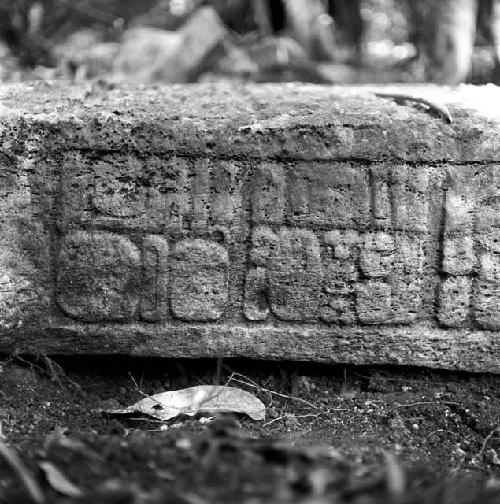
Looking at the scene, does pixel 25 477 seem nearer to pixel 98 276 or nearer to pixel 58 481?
pixel 58 481

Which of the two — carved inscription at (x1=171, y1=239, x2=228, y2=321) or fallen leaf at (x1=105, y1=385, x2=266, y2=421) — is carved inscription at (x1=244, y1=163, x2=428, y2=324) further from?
fallen leaf at (x1=105, y1=385, x2=266, y2=421)

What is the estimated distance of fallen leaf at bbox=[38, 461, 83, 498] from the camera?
1.23 metres

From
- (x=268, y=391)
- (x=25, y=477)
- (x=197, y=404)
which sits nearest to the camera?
(x=25, y=477)

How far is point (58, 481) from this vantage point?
1.27 m

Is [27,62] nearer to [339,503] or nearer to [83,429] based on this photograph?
[83,429]

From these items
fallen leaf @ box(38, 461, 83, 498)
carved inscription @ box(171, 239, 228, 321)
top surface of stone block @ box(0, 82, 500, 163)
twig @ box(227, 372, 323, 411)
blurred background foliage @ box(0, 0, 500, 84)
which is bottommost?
twig @ box(227, 372, 323, 411)

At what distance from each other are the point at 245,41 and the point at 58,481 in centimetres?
463

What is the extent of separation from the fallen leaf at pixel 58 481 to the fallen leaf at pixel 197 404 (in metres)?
0.79

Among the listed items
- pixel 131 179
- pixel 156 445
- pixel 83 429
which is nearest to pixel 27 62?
pixel 131 179

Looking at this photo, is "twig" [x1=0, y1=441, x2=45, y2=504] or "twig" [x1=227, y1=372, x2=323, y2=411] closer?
"twig" [x1=0, y1=441, x2=45, y2=504]

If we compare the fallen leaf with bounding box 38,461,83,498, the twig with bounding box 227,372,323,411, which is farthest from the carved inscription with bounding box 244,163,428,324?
the fallen leaf with bounding box 38,461,83,498

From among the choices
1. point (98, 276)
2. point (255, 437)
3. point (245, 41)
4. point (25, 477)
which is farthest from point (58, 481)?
point (245, 41)

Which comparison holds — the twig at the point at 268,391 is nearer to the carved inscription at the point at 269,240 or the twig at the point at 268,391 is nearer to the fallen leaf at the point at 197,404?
the fallen leaf at the point at 197,404

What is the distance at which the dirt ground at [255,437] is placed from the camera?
3.75 ft
